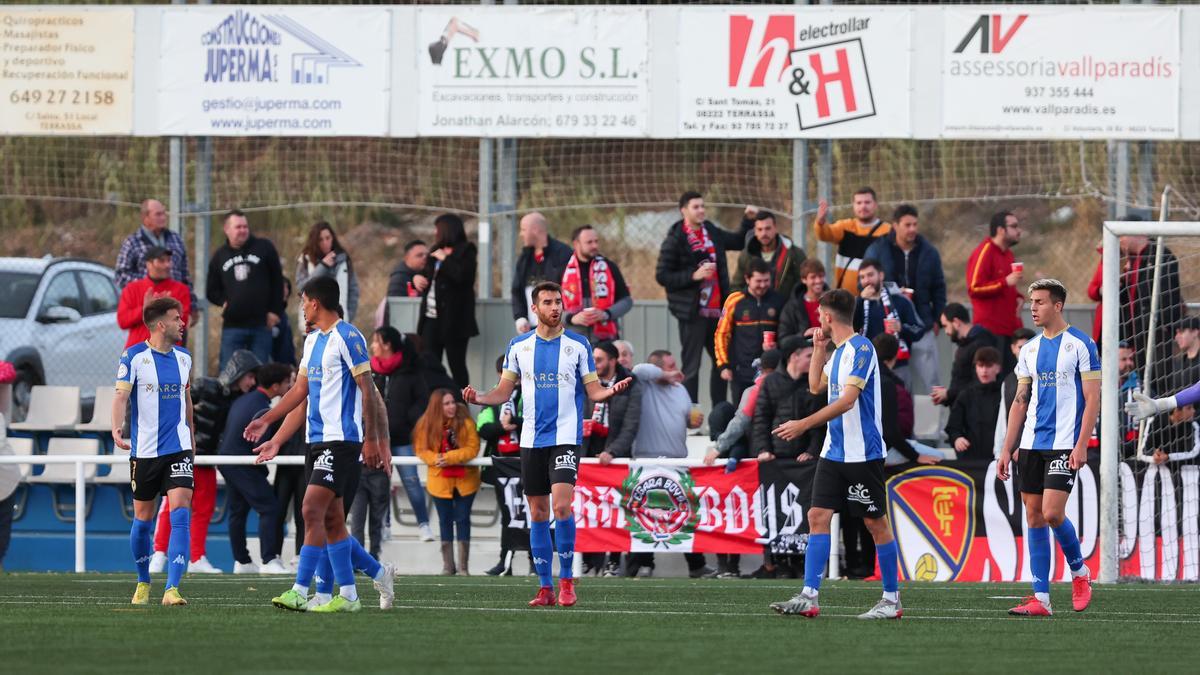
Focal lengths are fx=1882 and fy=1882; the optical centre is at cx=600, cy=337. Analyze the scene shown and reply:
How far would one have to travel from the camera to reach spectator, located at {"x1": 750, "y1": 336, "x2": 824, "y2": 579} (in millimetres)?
15328

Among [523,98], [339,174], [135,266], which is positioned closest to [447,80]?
[523,98]

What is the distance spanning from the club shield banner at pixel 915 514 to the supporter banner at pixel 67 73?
696cm

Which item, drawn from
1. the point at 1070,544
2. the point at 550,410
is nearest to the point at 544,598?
the point at 550,410

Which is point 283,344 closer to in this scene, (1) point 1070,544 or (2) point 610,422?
(2) point 610,422

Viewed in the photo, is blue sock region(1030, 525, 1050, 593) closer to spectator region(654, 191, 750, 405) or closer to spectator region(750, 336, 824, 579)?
spectator region(750, 336, 824, 579)

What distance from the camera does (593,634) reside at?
379 inches

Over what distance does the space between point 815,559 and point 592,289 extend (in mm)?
7024

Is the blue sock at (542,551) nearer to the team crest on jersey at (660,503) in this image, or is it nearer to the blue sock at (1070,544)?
the blue sock at (1070,544)

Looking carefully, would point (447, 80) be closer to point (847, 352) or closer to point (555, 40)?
point (555, 40)

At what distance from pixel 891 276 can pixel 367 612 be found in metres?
7.87

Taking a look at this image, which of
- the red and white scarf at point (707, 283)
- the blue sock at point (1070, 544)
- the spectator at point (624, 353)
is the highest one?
the red and white scarf at point (707, 283)

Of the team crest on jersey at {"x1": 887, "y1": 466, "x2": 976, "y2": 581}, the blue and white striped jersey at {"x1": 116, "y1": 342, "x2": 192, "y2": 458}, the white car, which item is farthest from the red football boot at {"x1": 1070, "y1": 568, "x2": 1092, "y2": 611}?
the white car

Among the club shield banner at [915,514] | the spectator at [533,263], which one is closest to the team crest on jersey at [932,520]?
the club shield banner at [915,514]

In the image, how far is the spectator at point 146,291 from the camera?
17.0 meters
